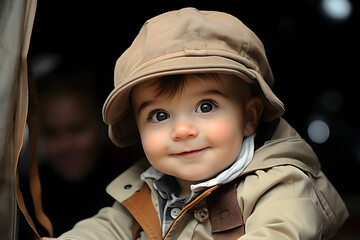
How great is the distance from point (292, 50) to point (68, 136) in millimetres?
1127

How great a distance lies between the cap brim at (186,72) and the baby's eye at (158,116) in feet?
0.32

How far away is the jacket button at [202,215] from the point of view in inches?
48.9

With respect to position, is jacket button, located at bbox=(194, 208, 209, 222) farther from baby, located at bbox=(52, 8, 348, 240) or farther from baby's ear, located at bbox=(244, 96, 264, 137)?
baby's ear, located at bbox=(244, 96, 264, 137)

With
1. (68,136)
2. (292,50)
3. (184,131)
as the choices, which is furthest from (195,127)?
(292,50)

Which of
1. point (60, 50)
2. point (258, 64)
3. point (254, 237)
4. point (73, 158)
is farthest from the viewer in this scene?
point (60, 50)

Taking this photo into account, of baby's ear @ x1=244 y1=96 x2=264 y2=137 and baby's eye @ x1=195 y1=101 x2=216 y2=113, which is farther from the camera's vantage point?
baby's ear @ x1=244 y1=96 x2=264 y2=137

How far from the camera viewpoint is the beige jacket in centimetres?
109

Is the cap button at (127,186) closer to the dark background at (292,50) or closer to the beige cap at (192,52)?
the beige cap at (192,52)

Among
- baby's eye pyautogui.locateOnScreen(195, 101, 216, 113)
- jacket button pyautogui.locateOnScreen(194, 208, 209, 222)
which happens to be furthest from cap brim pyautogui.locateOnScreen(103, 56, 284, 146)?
jacket button pyautogui.locateOnScreen(194, 208, 209, 222)

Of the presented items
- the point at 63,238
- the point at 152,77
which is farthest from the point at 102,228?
the point at 152,77

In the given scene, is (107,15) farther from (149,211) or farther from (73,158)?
(149,211)

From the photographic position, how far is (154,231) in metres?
1.32

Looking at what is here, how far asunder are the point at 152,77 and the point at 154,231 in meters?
0.45

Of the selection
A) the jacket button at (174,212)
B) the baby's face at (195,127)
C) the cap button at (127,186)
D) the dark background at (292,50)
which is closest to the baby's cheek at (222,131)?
the baby's face at (195,127)
